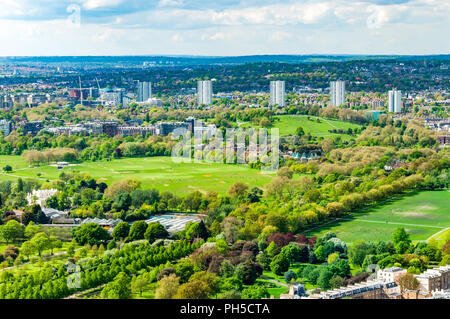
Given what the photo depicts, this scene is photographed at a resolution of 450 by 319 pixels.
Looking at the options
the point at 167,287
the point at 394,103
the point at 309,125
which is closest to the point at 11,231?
the point at 167,287

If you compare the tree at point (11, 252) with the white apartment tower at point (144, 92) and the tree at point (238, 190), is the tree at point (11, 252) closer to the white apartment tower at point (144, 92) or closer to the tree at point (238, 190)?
the tree at point (238, 190)

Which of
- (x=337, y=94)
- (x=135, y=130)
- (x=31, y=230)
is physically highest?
(x=337, y=94)

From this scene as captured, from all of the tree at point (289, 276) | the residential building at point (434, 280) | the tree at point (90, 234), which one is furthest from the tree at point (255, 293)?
the tree at point (90, 234)

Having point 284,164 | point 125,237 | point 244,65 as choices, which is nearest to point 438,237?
point 125,237

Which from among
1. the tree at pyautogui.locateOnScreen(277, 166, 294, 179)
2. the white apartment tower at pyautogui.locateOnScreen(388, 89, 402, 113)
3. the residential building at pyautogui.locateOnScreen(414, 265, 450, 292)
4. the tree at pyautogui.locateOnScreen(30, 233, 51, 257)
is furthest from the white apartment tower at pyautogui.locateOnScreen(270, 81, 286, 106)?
the residential building at pyautogui.locateOnScreen(414, 265, 450, 292)

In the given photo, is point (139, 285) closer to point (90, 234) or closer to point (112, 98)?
point (90, 234)

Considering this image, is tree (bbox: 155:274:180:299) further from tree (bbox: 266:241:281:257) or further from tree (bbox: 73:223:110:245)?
tree (bbox: 73:223:110:245)

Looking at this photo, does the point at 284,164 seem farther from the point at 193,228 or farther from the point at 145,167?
the point at 193,228

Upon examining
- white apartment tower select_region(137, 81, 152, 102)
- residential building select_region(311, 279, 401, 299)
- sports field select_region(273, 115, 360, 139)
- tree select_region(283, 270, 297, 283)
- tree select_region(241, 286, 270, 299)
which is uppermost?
white apartment tower select_region(137, 81, 152, 102)
